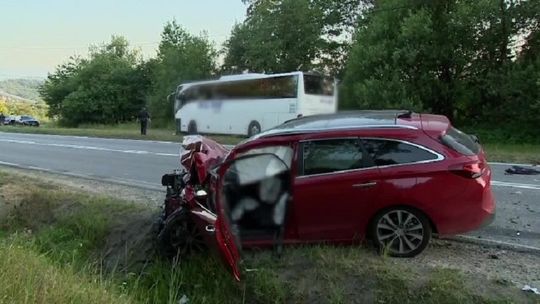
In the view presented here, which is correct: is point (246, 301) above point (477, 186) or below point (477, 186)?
below

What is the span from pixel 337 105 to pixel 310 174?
12.9ft

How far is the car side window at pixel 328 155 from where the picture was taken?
5.96 metres

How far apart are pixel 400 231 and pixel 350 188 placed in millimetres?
676

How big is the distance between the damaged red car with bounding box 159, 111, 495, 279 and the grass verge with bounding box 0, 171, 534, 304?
0.93ft

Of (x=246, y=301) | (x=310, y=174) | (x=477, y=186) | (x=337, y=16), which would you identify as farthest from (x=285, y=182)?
(x=337, y=16)

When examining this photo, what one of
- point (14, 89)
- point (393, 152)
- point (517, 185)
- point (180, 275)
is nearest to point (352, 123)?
point (393, 152)

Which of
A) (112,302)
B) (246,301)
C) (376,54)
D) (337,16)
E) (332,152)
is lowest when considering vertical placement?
(246,301)

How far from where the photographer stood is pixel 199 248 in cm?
678

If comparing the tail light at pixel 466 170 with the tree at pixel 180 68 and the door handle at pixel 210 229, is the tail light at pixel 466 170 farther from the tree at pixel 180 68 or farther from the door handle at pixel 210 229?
the tree at pixel 180 68

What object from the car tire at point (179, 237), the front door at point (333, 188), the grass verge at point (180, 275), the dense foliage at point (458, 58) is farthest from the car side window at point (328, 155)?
the dense foliage at point (458, 58)

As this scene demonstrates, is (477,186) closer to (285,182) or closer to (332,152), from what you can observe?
(332,152)

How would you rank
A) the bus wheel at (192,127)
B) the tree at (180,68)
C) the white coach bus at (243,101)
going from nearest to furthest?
the white coach bus at (243,101) < the bus wheel at (192,127) < the tree at (180,68)

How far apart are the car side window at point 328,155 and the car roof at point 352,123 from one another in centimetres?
16

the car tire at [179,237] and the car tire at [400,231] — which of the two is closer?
the car tire at [400,231]
